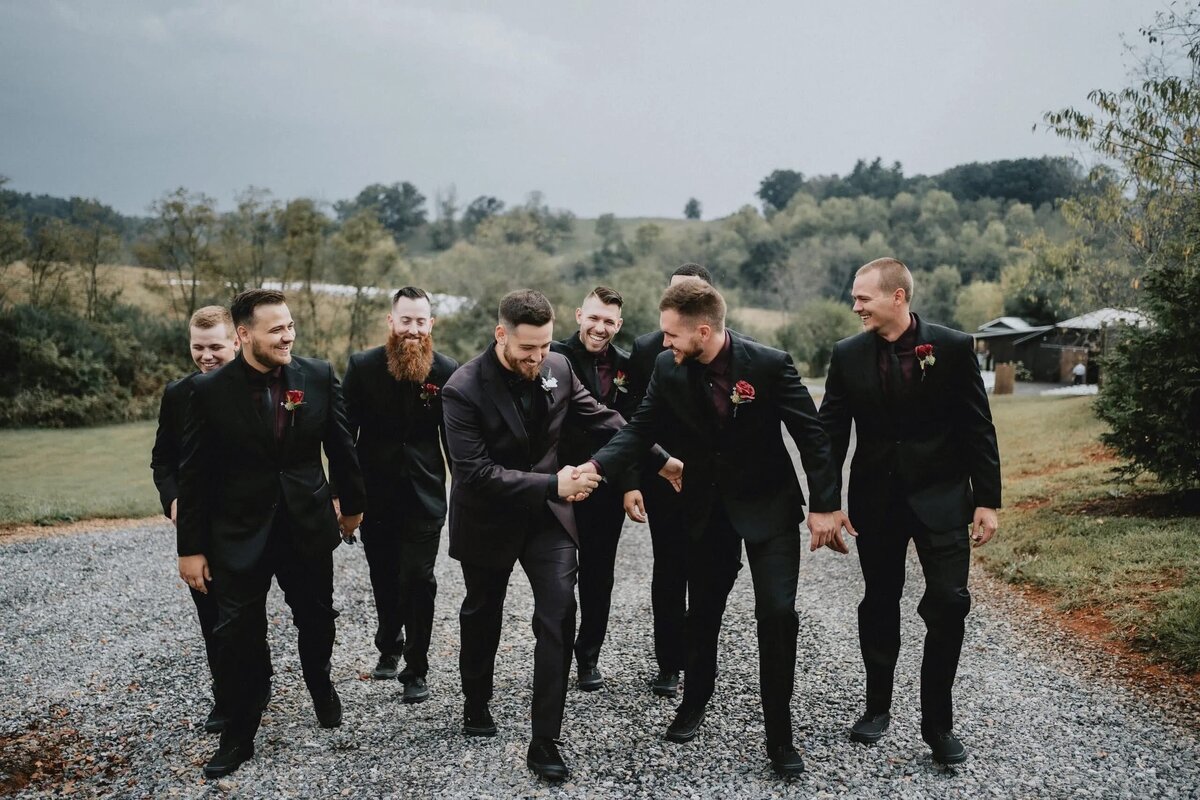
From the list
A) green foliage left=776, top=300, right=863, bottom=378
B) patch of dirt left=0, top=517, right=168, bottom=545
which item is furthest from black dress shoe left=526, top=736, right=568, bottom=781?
green foliage left=776, top=300, right=863, bottom=378

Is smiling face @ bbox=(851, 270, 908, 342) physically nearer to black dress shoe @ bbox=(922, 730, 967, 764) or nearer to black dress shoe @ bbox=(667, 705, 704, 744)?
black dress shoe @ bbox=(922, 730, 967, 764)

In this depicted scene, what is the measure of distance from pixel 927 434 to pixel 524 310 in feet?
7.63

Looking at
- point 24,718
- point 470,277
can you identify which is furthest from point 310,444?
point 470,277

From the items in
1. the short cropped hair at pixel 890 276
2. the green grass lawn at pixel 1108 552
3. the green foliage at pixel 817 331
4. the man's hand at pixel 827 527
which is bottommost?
the green grass lawn at pixel 1108 552

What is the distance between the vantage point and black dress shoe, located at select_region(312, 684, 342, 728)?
487 cm

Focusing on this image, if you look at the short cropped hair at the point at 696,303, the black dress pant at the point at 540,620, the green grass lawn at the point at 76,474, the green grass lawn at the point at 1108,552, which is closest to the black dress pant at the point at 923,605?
the short cropped hair at the point at 696,303

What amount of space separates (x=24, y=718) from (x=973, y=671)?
6341mm

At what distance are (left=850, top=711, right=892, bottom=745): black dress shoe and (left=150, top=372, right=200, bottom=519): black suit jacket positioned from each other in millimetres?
4333

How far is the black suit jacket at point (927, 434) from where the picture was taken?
4.36 metres

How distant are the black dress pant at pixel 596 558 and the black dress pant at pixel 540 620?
1062 mm

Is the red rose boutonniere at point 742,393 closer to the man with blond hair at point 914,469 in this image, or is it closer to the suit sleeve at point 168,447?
the man with blond hair at point 914,469

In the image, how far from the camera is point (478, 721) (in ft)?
15.6

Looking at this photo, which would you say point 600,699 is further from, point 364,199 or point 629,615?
point 364,199

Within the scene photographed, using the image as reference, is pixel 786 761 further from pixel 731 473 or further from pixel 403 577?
pixel 403 577
